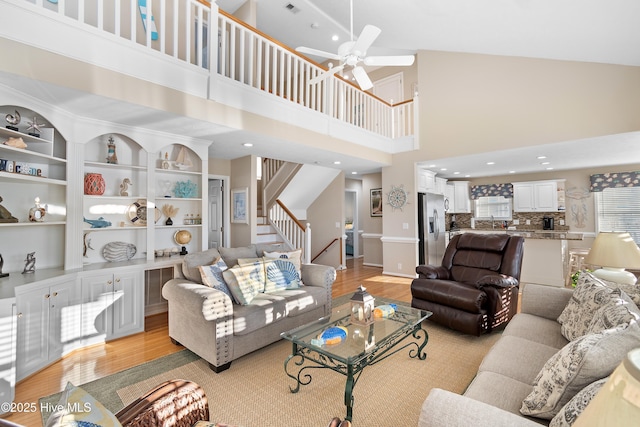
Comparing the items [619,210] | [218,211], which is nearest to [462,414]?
[218,211]

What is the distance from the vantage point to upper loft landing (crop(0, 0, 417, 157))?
2.33 metres

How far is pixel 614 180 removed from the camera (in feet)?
21.0

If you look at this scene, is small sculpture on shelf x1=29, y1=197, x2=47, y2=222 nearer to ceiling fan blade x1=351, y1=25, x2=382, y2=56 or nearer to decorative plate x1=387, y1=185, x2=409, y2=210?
ceiling fan blade x1=351, y1=25, x2=382, y2=56

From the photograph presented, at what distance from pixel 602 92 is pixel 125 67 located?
586cm

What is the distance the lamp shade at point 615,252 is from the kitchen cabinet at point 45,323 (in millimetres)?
4846

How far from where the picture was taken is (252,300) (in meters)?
2.94

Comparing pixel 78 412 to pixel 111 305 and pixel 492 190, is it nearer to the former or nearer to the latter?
pixel 111 305

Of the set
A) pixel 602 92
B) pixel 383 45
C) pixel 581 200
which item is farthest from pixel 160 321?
pixel 581 200

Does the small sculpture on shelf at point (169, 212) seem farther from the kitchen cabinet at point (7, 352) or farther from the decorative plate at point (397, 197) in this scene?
the decorative plate at point (397, 197)

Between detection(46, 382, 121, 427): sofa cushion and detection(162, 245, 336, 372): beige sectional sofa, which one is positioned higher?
detection(46, 382, 121, 427): sofa cushion

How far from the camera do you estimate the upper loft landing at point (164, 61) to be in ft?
7.64

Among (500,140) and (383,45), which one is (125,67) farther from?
(500,140)

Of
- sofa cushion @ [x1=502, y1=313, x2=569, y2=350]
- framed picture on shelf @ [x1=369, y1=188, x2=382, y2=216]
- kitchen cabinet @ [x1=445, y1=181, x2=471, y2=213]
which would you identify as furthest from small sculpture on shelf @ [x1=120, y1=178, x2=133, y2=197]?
kitchen cabinet @ [x1=445, y1=181, x2=471, y2=213]

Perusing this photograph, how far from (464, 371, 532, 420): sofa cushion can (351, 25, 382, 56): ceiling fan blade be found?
268cm
